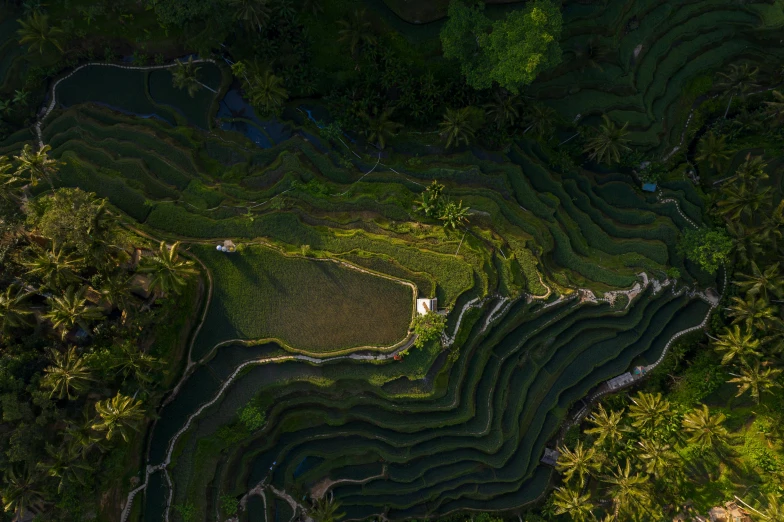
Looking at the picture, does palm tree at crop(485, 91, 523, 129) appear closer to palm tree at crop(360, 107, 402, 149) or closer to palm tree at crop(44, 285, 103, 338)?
palm tree at crop(360, 107, 402, 149)

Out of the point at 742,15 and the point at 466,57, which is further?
the point at 742,15

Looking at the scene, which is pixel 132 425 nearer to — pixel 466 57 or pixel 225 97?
Result: pixel 225 97

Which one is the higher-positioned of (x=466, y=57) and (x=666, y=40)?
(x=666, y=40)

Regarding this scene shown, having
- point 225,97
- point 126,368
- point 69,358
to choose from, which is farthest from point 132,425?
point 225,97

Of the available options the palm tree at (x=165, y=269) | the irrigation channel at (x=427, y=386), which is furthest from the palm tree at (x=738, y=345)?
the palm tree at (x=165, y=269)

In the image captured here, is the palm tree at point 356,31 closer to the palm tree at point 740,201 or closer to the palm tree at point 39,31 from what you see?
the palm tree at point 39,31

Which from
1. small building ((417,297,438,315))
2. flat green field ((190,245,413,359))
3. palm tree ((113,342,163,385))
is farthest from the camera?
flat green field ((190,245,413,359))

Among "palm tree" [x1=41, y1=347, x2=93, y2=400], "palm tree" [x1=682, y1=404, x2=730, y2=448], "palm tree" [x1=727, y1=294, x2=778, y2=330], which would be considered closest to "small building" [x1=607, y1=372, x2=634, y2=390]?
"palm tree" [x1=682, y1=404, x2=730, y2=448]
